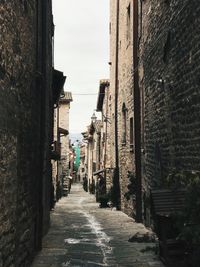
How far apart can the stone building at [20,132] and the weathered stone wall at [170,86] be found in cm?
277

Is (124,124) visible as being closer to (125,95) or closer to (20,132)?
(125,95)

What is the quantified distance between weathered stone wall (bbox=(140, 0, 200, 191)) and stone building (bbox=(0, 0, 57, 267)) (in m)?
2.77

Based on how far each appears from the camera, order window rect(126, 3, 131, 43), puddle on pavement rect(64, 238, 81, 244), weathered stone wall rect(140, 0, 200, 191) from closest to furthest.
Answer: weathered stone wall rect(140, 0, 200, 191) → puddle on pavement rect(64, 238, 81, 244) → window rect(126, 3, 131, 43)

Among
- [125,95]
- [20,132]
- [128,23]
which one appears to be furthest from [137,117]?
[20,132]

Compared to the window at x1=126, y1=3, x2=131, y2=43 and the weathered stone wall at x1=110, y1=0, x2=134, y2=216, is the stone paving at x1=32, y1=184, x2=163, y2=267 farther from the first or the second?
the window at x1=126, y1=3, x2=131, y2=43

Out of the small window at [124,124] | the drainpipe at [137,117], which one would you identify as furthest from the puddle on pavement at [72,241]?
the small window at [124,124]

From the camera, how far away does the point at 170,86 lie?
32.3 ft

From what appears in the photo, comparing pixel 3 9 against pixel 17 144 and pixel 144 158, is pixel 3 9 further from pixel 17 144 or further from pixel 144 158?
pixel 144 158

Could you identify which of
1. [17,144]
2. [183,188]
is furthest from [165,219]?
[17,144]

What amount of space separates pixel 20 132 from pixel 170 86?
399 cm

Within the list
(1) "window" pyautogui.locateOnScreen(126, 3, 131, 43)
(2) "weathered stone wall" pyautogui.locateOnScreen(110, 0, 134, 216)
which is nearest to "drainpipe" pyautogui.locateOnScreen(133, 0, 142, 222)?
(2) "weathered stone wall" pyautogui.locateOnScreen(110, 0, 134, 216)

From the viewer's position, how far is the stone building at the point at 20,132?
5.79 metres

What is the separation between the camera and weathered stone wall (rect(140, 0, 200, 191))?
8.05m

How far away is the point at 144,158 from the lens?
13969 millimetres
